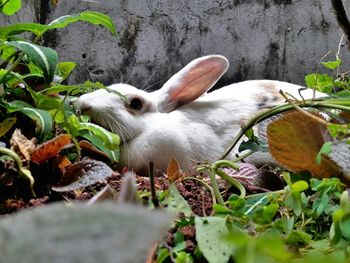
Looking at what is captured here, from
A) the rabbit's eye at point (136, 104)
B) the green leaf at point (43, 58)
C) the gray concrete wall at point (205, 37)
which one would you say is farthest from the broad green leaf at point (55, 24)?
the gray concrete wall at point (205, 37)

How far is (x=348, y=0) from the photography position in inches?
154

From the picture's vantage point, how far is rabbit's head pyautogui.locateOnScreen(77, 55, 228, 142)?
6.97 ft

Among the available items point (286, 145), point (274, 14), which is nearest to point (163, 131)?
point (286, 145)

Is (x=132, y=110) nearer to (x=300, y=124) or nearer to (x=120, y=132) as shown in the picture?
(x=120, y=132)

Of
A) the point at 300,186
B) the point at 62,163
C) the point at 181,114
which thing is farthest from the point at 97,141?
the point at 300,186

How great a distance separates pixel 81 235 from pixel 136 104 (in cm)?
194

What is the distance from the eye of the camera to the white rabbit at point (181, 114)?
2121 millimetres

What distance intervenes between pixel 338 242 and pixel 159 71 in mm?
3194

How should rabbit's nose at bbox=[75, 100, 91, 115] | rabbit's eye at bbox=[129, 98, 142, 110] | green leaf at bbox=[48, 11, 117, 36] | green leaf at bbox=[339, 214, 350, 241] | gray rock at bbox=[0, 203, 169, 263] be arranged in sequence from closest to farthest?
gray rock at bbox=[0, 203, 169, 263] → green leaf at bbox=[339, 214, 350, 241] → green leaf at bbox=[48, 11, 117, 36] → rabbit's nose at bbox=[75, 100, 91, 115] → rabbit's eye at bbox=[129, 98, 142, 110]

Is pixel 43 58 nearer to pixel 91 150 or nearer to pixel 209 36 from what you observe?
pixel 91 150

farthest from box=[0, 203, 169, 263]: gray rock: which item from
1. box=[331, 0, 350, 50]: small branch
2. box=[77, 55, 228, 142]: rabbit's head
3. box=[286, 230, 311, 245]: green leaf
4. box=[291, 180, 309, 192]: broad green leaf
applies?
box=[77, 55, 228, 142]: rabbit's head

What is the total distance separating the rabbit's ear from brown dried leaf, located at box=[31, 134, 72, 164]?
45.1 inches

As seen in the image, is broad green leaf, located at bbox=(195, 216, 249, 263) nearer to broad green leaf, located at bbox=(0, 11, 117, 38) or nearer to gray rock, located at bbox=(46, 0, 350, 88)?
broad green leaf, located at bbox=(0, 11, 117, 38)

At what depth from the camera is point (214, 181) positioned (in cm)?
116
